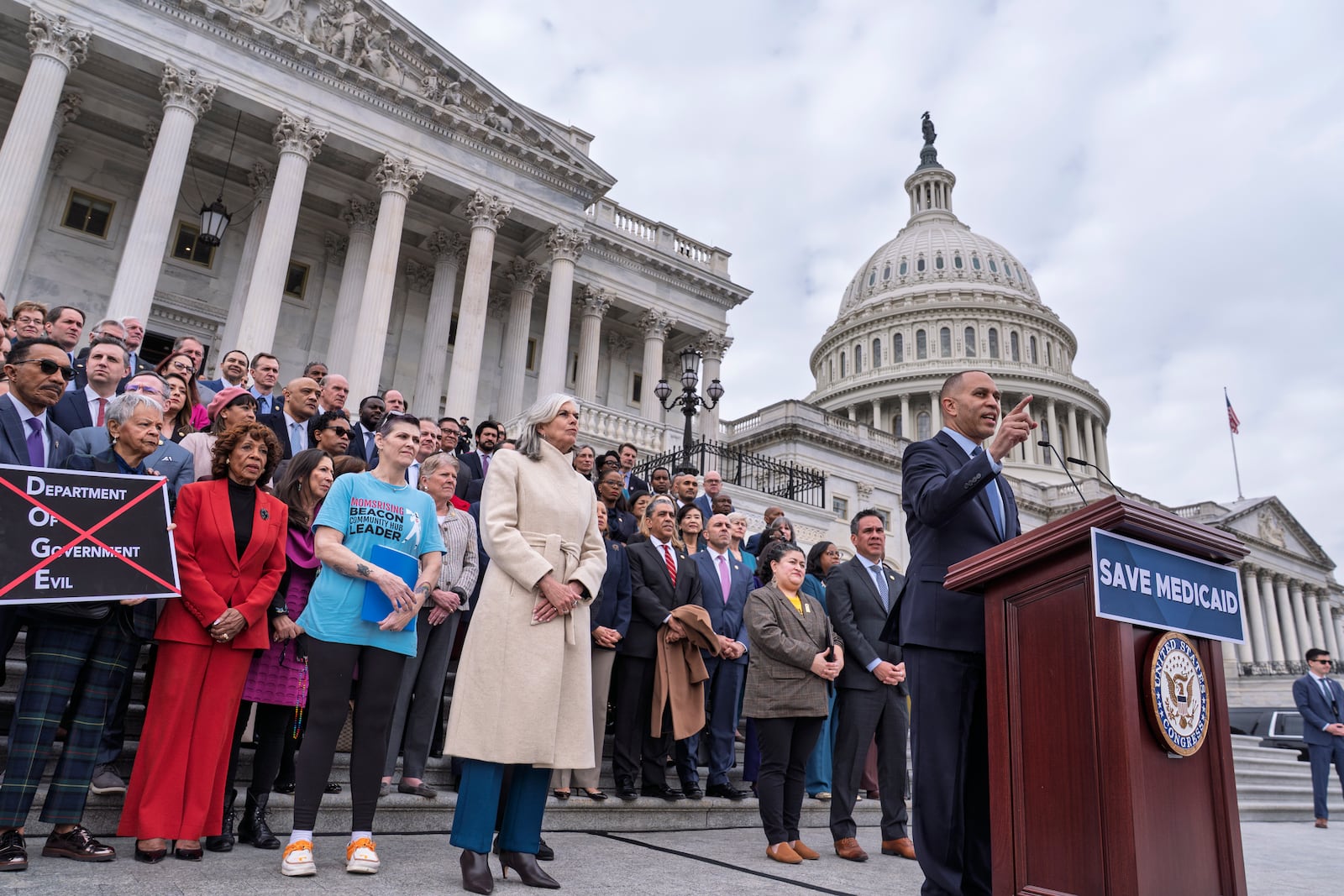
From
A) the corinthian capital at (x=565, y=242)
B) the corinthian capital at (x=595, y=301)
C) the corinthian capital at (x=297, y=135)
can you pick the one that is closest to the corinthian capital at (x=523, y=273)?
Answer: the corinthian capital at (x=565, y=242)

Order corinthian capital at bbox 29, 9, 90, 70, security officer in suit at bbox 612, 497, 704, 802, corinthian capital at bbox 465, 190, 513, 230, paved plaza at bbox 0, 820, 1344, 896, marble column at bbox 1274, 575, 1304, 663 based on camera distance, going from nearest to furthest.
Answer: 1. paved plaza at bbox 0, 820, 1344, 896
2. security officer in suit at bbox 612, 497, 704, 802
3. corinthian capital at bbox 29, 9, 90, 70
4. corinthian capital at bbox 465, 190, 513, 230
5. marble column at bbox 1274, 575, 1304, 663

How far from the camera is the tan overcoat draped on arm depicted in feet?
14.6

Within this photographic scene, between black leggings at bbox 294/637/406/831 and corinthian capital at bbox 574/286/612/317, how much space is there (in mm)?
28182

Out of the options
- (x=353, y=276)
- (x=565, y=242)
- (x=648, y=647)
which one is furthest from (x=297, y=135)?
(x=648, y=647)

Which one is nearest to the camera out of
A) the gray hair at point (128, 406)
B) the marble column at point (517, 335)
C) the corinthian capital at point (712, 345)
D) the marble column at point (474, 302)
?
the gray hair at point (128, 406)

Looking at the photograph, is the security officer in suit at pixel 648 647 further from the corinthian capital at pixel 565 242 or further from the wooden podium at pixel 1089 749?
the corinthian capital at pixel 565 242

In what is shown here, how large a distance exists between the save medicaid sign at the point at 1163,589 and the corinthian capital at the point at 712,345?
31.9m

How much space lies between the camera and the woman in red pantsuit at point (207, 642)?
4.50 m

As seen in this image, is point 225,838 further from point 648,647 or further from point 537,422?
point 648,647

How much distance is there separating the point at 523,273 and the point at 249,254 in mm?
9362

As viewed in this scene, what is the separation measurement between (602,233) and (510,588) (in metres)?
29.0

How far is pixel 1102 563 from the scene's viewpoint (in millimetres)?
2877

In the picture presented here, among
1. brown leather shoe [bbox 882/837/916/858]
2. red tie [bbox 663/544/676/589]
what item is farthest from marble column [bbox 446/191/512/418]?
brown leather shoe [bbox 882/837/916/858]

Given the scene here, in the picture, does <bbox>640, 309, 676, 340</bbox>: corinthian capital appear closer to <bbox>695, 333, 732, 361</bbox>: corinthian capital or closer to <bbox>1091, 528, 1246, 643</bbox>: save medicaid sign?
<bbox>695, 333, 732, 361</bbox>: corinthian capital
